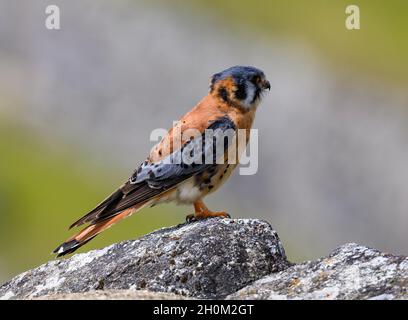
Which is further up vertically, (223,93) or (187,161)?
(223,93)

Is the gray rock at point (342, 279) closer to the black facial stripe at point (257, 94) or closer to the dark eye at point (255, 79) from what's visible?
the black facial stripe at point (257, 94)

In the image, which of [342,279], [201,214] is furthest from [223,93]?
[342,279]

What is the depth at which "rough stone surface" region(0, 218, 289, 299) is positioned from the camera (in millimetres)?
9203

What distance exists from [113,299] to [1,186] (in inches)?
861

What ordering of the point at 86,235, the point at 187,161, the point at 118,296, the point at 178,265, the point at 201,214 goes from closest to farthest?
the point at 118,296 → the point at 178,265 → the point at 86,235 → the point at 201,214 → the point at 187,161

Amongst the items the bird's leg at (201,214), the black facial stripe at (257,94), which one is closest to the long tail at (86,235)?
the bird's leg at (201,214)

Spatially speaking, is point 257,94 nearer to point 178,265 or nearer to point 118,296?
point 178,265

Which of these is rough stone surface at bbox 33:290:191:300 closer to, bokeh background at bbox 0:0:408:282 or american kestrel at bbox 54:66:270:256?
american kestrel at bbox 54:66:270:256

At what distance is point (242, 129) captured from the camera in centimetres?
1238

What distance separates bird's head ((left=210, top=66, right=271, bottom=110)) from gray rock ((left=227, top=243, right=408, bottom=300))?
3.81m

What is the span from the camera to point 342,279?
27.7ft

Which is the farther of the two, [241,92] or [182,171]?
[241,92]

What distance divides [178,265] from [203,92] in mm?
26825

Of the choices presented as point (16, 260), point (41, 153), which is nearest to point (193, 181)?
point (16, 260)
